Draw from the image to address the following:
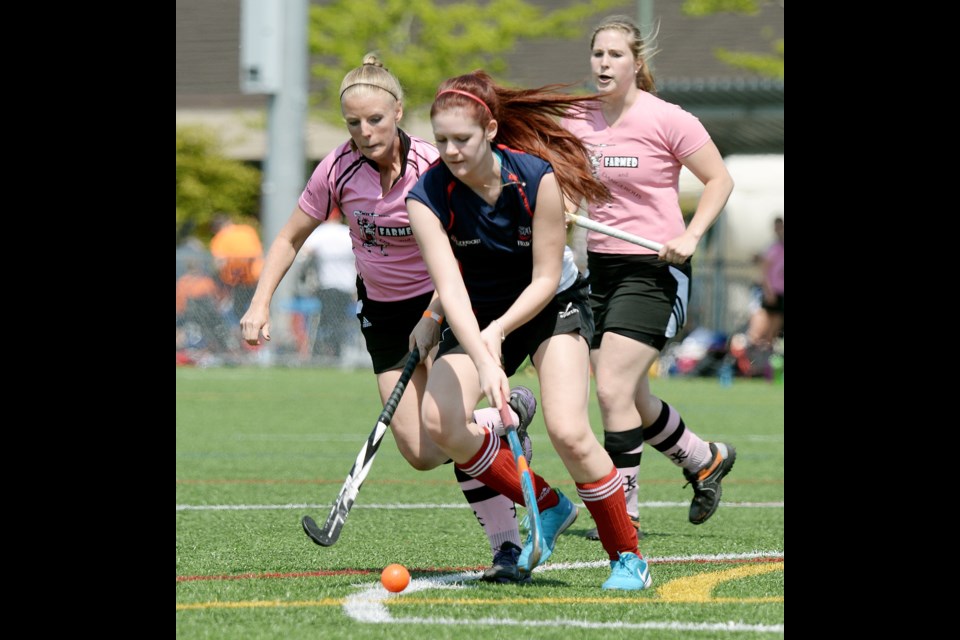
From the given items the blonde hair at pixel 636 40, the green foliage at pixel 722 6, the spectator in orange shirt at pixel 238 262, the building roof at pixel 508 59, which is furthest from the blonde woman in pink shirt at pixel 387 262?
the building roof at pixel 508 59

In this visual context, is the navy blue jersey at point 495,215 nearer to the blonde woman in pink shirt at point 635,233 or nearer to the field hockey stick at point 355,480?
the field hockey stick at point 355,480

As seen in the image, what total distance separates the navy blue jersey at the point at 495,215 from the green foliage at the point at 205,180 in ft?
87.9

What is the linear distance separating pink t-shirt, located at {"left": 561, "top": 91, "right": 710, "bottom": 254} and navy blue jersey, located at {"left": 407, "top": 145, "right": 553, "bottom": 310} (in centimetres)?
152

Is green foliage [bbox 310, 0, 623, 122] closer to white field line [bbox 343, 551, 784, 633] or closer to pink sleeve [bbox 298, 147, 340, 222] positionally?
pink sleeve [bbox 298, 147, 340, 222]

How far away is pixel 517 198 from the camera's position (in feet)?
17.2

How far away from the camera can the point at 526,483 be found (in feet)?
17.4

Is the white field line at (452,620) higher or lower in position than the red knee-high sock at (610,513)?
lower

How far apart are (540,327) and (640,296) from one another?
143 centimetres

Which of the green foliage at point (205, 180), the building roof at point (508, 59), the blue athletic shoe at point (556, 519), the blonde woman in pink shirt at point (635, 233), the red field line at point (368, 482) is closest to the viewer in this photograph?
the blue athletic shoe at point (556, 519)

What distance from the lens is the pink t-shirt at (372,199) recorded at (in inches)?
235

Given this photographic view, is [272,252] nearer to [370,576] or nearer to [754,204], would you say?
[370,576]
